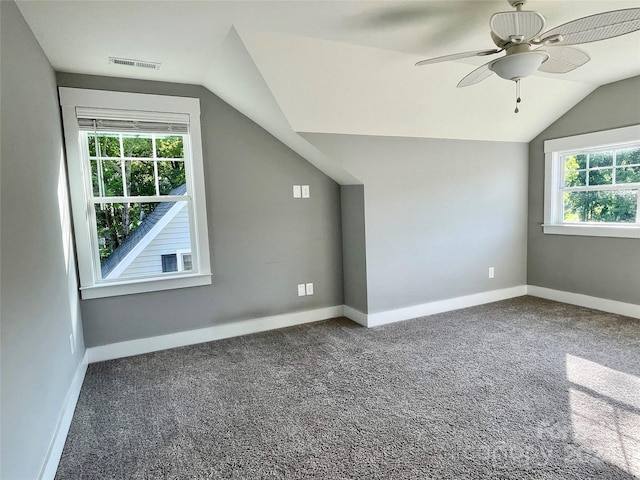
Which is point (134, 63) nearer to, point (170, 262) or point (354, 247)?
point (170, 262)

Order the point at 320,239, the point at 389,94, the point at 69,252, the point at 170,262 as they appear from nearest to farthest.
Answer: the point at 69,252 < the point at 389,94 < the point at 170,262 < the point at 320,239

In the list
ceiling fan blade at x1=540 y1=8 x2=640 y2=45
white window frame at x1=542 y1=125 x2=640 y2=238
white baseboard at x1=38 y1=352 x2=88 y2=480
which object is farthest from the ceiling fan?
white baseboard at x1=38 y1=352 x2=88 y2=480

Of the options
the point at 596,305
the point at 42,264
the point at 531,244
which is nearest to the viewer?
the point at 42,264

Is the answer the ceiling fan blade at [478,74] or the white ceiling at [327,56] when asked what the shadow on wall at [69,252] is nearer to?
the white ceiling at [327,56]

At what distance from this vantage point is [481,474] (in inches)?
66.1

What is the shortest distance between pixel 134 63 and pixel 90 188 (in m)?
1.06

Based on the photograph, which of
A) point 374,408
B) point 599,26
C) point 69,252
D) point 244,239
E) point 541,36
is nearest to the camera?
point 599,26

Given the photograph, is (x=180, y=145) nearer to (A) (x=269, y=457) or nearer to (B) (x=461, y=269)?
(A) (x=269, y=457)

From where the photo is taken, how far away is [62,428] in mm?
2025

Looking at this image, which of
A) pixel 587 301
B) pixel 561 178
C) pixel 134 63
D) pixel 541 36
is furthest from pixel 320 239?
pixel 587 301

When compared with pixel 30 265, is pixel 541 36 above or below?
above

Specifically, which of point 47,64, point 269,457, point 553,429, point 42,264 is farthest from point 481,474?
point 47,64

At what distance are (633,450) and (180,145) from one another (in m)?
3.69

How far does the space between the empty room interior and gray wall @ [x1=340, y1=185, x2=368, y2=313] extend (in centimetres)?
4
